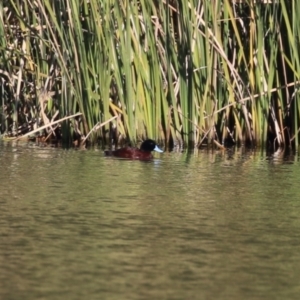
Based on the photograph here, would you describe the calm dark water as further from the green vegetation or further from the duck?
the green vegetation

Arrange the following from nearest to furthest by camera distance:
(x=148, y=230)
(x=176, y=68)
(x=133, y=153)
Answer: (x=148, y=230), (x=133, y=153), (x=176, y=68)

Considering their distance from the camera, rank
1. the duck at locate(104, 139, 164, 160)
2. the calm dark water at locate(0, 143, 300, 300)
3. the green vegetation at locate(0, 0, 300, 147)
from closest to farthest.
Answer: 1. the calm dark water at locate(0, 143, 300, 300)
2. the duck at locate(104, 139, 164, 160)
3. the green vegetation at locate(0, 0, 300, 147)

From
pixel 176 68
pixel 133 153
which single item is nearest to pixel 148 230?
pixel 133 153

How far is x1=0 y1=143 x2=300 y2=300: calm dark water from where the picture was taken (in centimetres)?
411

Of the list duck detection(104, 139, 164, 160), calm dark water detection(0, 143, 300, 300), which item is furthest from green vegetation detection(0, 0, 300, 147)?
calm dark water detection(0, 143, 300, 300)

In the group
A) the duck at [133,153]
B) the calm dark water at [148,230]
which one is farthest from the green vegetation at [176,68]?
the calm dark water at [148,230]

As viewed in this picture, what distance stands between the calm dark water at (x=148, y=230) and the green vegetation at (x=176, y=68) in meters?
1.16

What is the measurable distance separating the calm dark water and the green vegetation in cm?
116

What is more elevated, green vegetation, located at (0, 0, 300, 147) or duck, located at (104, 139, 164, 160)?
green vegetation, located at (0, 0, 300, 147)

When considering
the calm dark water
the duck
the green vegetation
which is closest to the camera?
the calm dark water

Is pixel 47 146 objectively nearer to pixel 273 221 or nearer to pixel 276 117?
pixel 276 117

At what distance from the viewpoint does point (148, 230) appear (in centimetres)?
524

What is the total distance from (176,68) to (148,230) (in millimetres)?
4294

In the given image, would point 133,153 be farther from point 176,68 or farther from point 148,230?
point 148,230
